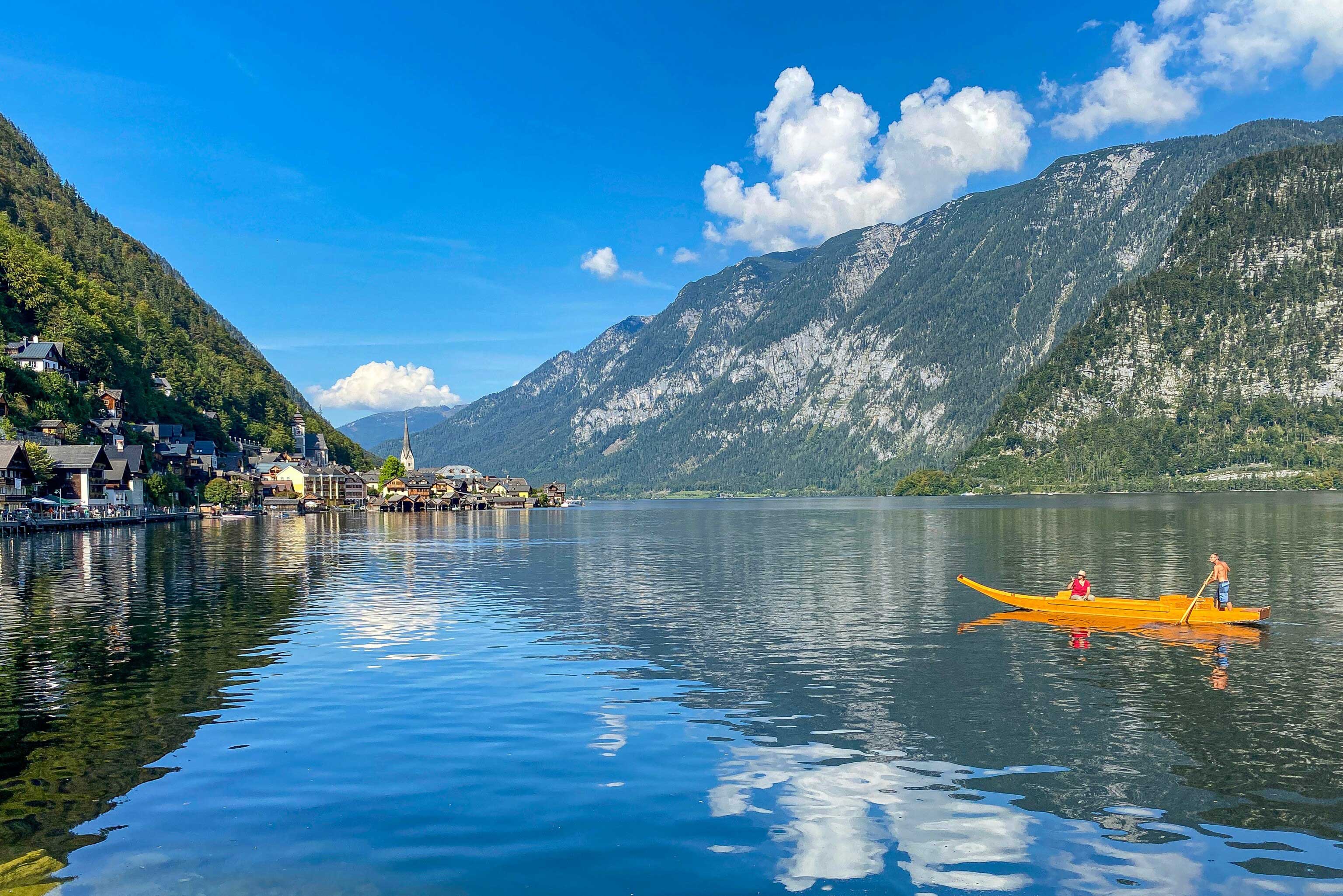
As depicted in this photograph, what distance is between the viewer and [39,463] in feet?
463

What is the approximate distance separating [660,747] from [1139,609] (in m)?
29.9

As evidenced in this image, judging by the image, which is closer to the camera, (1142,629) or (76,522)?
(1142,629)

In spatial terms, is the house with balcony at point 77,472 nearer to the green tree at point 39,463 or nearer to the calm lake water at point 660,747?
the green tree at point 39,463

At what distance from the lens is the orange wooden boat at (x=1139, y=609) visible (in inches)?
1620

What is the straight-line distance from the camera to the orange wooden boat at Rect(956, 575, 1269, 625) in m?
41.2

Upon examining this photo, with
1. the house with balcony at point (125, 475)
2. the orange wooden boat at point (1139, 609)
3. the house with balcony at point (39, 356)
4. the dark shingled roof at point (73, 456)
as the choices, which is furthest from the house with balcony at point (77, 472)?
the orange wooden boat at point (1139, 609)

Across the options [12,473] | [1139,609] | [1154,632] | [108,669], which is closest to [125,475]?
[12,473]

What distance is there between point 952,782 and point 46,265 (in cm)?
22466

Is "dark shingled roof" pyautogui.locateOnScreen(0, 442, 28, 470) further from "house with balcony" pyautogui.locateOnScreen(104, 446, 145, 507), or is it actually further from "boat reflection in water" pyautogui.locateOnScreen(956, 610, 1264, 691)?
"boat reflection in water" pyautogui.locateOnScreen(956, 610, 1264, 691)

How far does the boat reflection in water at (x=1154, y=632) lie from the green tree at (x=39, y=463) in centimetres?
14338

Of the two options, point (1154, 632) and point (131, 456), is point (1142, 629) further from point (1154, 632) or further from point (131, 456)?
point (131, 456)

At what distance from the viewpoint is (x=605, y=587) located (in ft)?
205

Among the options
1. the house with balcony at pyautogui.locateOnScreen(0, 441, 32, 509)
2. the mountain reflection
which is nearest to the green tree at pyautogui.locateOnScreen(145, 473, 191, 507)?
the house with balcony at pyautogui.locateOnScreen(0, 441, 32, 509)

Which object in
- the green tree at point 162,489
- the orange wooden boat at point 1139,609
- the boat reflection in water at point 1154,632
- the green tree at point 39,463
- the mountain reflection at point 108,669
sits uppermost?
the green tree at point 39,463
